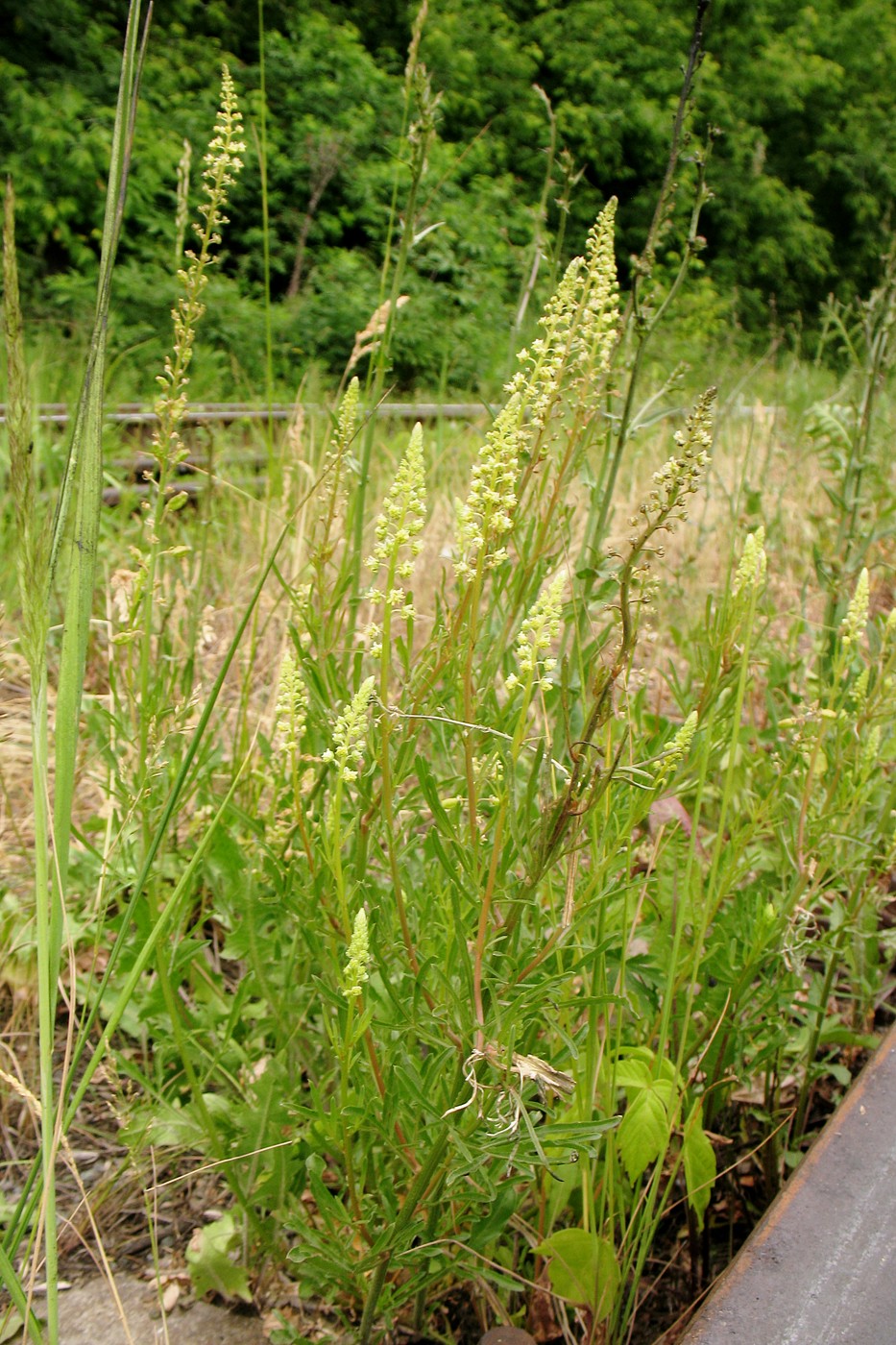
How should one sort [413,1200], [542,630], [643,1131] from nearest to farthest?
[542,630], [413,1200], [643,1131]

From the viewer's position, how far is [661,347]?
460 inches

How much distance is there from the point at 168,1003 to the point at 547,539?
0.80 meters

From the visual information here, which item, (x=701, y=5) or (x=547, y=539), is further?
(x=547, y=539)

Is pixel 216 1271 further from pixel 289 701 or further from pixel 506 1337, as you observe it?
pixel 289 701

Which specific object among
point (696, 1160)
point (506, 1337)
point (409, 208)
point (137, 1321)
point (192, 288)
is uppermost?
point (409, 208)

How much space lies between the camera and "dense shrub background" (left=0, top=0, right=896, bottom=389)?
10188 millimetres

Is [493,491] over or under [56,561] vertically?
over

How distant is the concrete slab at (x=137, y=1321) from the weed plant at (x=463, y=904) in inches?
2.1

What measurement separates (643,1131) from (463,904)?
39cm

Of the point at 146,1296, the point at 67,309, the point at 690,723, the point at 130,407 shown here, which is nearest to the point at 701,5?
the point at 690,723

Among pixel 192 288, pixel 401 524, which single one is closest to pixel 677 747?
pixel 401 524

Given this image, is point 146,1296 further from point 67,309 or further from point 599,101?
point 599,101

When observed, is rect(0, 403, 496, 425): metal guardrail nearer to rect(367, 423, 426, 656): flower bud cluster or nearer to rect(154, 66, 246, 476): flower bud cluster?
rect(154, 66, 246, 476): flower bud cluster

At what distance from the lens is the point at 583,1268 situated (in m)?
1.26
